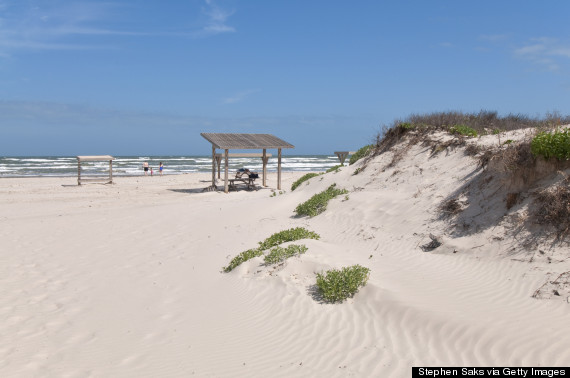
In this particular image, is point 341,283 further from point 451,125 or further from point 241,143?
point 241,143

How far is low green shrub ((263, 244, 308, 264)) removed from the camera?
25.2 ft

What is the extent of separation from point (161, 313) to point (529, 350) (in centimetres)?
470

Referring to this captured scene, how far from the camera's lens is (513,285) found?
6.00m

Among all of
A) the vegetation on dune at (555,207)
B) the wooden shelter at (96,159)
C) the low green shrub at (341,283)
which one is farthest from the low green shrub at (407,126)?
the wooden shelter at (96,159)

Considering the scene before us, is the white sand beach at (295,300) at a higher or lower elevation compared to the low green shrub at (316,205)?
lower

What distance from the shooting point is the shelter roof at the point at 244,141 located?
72.3 ft

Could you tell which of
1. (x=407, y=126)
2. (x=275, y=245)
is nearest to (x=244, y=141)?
(x=407, y=126)

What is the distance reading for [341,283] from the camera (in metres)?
6.12

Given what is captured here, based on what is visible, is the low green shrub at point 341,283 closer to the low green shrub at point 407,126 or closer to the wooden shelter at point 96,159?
the low green shrub at point 407,126

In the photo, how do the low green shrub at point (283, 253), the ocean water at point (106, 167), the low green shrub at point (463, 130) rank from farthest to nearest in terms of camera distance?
1. the ocean water at point (106, 167)
2. the low green shrub at point (463, 130)
3. the low green shrub at point (283, 253)

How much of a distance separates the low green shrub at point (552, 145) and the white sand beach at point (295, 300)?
4.10 ft

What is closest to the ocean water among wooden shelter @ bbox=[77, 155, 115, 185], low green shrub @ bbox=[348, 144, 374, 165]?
wooden shelter @ bbox=[77, 155, 115, 185]

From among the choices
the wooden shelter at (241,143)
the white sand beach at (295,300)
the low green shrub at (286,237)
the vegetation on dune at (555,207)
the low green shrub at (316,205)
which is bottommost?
the white sand beach at (295,300)

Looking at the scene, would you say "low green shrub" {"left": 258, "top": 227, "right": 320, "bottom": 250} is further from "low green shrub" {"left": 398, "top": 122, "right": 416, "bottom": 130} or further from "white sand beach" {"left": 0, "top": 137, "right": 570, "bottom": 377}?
"low green shrub" {"left": 398, "top": 122, "right": 416, "bottom": 130}
